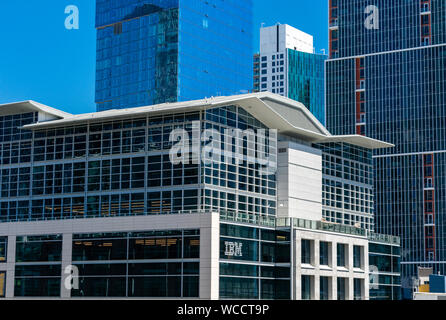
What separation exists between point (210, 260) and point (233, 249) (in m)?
4.69

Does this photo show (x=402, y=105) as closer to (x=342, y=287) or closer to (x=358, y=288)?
(x=358, y=288)

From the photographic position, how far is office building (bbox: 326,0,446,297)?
564ft

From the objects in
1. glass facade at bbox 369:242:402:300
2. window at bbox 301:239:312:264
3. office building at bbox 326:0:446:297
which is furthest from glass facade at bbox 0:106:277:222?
office building at bbox 326:0:446:297

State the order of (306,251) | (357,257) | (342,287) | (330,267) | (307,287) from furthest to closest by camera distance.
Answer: (357,257), (342,287), (330,267), (306,251), (307,287)

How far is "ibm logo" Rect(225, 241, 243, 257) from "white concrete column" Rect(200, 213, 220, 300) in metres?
1.89

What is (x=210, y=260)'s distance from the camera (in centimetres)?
8562

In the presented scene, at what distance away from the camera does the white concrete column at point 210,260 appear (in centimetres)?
8525

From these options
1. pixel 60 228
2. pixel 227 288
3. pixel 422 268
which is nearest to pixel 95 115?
pixel 60 228

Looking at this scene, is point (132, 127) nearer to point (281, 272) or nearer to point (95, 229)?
point (95, 229)

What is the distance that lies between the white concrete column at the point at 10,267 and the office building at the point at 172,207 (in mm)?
159

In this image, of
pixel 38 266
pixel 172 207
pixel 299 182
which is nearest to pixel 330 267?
pixel 299 182

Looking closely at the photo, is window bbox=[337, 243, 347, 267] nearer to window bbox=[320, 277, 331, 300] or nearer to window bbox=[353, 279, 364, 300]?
window bbox=[353, 279, 364, 300]

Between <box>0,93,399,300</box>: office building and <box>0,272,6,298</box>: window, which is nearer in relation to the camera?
<box>0,93,399,300</box>: office building

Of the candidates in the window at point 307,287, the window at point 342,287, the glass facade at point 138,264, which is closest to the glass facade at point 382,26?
the window at point 342,287
